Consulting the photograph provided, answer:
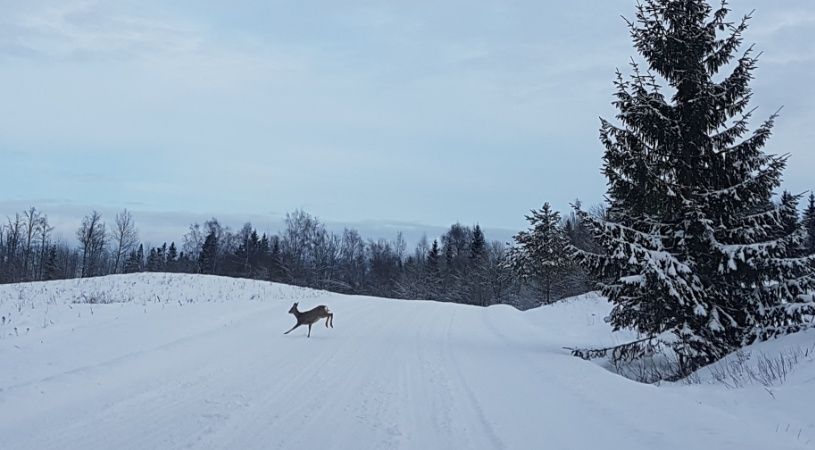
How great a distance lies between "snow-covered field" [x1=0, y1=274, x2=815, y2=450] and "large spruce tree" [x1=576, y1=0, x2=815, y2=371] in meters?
1.35

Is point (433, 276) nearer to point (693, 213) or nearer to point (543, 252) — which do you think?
point (543, 252)

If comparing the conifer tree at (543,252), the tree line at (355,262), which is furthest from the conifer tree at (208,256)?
the conifer tree at (543,252)

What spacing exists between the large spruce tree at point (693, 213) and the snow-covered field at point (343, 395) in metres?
1.35

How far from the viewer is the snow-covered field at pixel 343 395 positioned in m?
5.15

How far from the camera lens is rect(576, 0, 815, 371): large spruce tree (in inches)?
Answer: 407

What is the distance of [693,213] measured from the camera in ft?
35.3

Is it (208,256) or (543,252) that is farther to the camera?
(208,256)

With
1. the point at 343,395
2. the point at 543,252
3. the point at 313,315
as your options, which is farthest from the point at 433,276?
the point at 343,395

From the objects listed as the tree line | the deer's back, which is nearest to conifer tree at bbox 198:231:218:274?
the tree line

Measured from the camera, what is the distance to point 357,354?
10.4 meters

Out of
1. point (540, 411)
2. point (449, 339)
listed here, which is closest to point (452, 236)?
point (449, 339)

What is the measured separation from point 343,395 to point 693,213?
8.19 meters

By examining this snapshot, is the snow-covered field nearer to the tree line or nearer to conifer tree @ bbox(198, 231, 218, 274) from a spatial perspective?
the tree line

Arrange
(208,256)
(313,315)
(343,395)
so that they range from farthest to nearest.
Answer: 1. (208,256)
2. (313,315)
3. (343,395)
